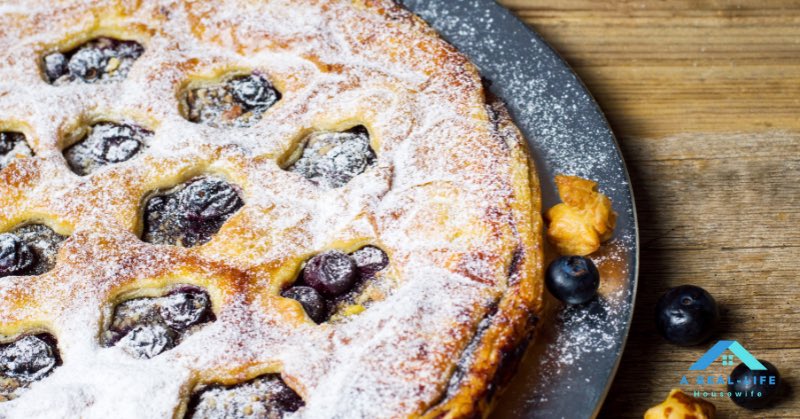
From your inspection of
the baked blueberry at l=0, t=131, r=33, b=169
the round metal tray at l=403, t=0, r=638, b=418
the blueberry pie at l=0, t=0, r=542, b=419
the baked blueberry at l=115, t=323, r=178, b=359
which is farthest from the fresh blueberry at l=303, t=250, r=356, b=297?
the baked blueberry at l=0, t=131, r=33, b=169

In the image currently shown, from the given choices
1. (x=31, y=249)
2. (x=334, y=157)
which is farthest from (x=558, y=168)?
(x=31, y=249)

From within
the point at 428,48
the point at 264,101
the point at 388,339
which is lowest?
the point at 388,339

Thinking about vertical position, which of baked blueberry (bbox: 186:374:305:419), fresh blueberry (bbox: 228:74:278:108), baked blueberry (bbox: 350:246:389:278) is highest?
fresh blueberry (bbox: 228:74:278:108)

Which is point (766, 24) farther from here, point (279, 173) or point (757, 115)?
point (279, 173)

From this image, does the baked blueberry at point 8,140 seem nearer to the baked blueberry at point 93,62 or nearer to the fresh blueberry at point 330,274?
the baked blueberry at point 93,62

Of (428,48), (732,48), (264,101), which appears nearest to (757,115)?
(732,48)

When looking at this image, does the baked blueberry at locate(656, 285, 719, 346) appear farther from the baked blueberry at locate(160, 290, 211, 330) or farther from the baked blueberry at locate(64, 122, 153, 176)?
the baked blueberry at locate(64, 122, 153, 176)

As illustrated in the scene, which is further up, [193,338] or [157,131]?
[157,131]
